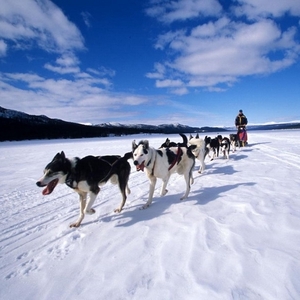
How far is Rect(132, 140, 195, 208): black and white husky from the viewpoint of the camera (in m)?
4.26

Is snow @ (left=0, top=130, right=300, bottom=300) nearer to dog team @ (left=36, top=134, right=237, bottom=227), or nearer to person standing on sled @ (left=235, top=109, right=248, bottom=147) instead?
dog team @ (left=36, top=134, right=237, bottom=227)

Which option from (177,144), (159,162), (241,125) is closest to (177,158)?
(159,162)

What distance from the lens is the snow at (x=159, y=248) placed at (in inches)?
81.2

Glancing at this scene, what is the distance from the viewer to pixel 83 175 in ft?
12.0

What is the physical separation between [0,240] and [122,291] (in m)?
2.43

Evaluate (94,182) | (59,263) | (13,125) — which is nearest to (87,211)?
(94,182)

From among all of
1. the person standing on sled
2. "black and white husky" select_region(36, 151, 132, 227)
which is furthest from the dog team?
the person standing on sled

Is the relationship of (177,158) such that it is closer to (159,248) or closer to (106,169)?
(106,169)

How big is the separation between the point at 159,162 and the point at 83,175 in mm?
1670

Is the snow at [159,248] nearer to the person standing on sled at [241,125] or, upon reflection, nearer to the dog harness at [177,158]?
the dog harness at [177,158]

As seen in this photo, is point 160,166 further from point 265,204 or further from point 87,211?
point 265,204

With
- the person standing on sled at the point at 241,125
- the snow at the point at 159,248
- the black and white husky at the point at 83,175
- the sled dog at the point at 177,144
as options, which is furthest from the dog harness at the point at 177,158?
the person standing on sled at the point at 241,125

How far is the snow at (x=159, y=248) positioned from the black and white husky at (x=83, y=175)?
47 cm

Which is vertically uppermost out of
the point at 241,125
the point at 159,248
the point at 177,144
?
the point at 241,125
